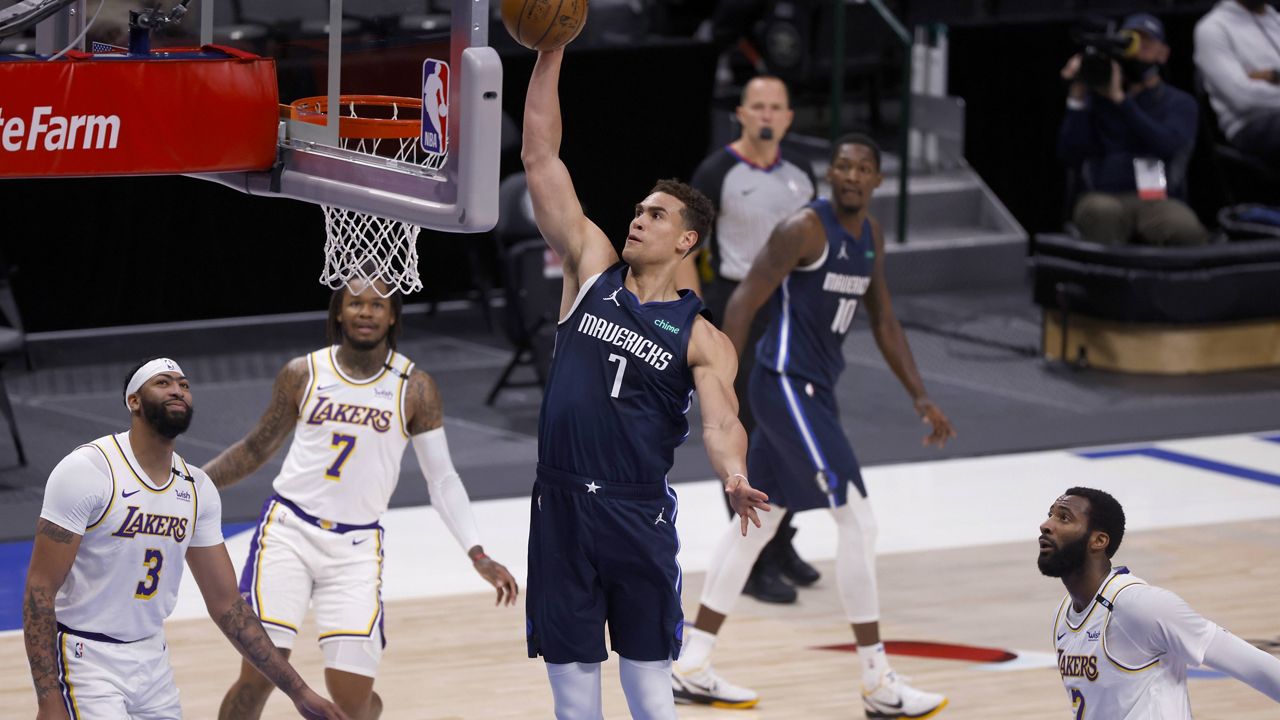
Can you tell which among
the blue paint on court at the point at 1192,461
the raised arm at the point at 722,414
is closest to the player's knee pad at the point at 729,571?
the raised arm at the point at 722,414

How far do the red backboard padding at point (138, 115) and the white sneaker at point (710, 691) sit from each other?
2664 millimetres

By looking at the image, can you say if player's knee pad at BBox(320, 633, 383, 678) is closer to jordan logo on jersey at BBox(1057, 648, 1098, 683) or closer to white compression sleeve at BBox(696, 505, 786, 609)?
white compression sleeve at BBox(696, 505, 786, 609)

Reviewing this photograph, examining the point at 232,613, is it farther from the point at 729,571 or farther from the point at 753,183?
the point at 753,183

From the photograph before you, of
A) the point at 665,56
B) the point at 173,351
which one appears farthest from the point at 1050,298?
the point at 173,351

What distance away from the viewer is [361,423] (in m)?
5.94

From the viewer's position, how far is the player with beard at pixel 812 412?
6.74 m

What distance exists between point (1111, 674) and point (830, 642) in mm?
2693

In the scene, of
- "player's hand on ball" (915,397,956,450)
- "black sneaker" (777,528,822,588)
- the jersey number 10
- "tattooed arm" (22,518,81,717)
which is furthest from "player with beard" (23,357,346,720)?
"black sneaker" (777,528,822,588)

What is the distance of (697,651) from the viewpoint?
270 inches

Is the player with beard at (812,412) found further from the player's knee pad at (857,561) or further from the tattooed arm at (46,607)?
the tattooed arm at (46,607)

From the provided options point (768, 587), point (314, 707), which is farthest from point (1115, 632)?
point (768, 587)

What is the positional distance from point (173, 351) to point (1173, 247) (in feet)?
20.3

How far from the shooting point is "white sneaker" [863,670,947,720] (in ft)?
21.9

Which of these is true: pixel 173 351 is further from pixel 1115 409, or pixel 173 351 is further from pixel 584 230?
pixel 584 230
